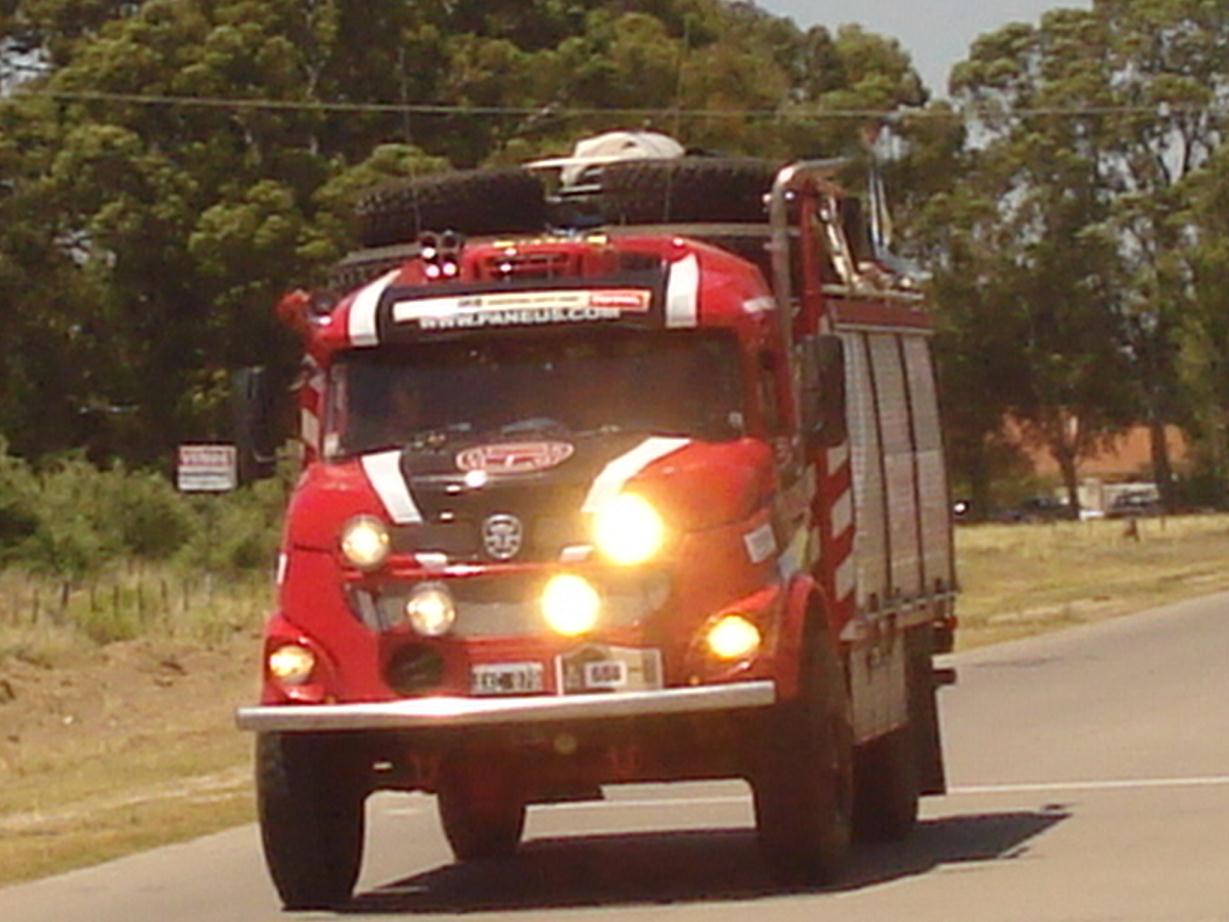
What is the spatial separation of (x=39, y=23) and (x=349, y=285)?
47768 mm

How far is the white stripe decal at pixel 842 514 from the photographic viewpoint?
46.8ft

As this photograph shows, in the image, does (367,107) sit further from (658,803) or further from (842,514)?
(842,514)

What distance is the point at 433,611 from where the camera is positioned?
12.9m

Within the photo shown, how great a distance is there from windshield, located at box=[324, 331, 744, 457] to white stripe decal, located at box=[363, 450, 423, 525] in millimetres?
182

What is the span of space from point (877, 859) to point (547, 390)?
9.96 ft

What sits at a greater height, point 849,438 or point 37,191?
point 37,191

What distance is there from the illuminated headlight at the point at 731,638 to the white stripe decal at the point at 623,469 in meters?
0.69

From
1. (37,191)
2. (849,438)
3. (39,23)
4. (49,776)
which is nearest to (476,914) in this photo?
(849,438)

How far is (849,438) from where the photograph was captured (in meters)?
14.6

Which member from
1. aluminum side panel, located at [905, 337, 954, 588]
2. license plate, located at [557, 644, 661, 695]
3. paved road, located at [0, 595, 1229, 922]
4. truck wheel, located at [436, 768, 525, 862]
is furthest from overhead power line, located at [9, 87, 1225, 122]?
license plate, located at [557, 644, 661, 695]

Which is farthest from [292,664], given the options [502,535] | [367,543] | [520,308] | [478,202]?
[478,202]

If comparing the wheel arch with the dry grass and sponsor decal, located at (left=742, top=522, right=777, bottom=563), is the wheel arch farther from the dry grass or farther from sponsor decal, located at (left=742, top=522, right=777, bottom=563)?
the dry grass

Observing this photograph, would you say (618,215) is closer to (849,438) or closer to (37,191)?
(849,438)

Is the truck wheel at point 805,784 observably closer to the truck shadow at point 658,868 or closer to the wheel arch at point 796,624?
the wheel arch at point 796,624
